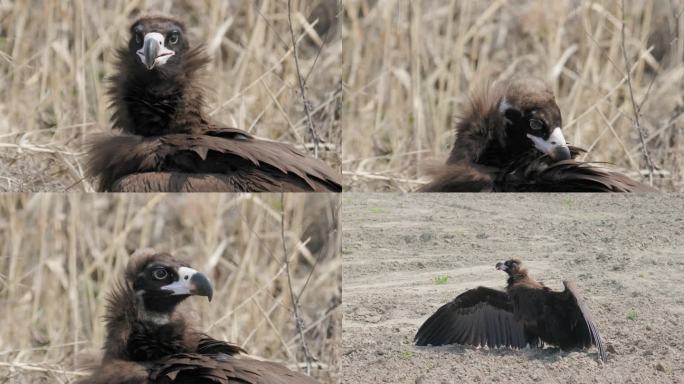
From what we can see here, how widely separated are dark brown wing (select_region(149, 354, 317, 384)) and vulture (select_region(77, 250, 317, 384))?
0.04 ft

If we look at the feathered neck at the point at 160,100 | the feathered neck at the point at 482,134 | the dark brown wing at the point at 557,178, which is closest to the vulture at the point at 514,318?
the dark brown wing at the point at 557,178

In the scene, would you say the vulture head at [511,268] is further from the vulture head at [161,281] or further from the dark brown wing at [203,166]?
the vulture head at [161,281]

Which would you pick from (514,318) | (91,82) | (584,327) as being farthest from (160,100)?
(584,327)

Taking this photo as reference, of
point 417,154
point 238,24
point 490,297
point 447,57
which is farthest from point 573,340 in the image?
point 238,24

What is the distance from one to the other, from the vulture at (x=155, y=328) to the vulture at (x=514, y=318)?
0.53 metres

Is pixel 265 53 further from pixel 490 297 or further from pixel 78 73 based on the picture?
pixel 490 297

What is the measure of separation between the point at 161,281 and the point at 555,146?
1.46 m

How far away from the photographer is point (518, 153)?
4820 mm

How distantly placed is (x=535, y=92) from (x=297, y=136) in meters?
0.97

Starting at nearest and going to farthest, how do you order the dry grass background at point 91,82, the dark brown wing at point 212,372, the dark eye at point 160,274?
the dark brown wing at point 212,372 → the dark eye at point 160,274 → the dry grass background at point 91,82

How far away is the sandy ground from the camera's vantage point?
15.8 ft

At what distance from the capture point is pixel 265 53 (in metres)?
5.57

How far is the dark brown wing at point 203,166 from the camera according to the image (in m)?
4.53

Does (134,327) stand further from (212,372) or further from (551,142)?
(551,142)
